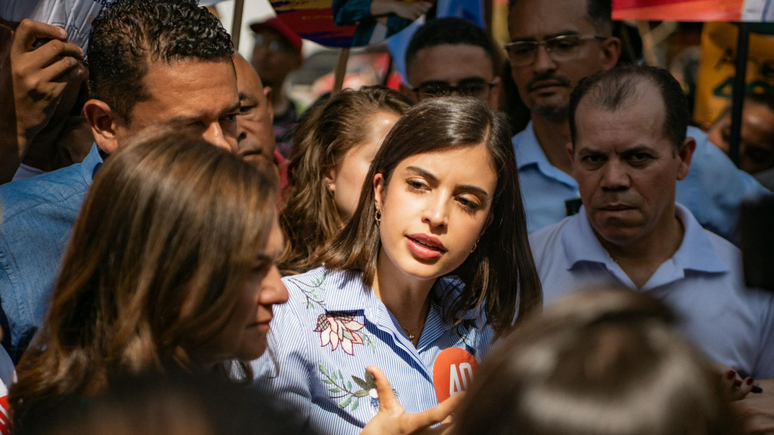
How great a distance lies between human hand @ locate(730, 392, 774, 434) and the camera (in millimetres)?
2314

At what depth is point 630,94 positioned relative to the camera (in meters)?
2.96

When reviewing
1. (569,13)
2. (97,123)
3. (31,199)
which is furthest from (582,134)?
(31,199)

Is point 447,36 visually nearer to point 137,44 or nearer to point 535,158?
point 535,158

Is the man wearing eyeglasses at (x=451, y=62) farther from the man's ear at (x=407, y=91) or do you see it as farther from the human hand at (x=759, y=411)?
the human hand at (x=759, y=411)

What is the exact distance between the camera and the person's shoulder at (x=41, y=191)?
2.08 metres

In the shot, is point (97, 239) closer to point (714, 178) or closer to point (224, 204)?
point (224, 204)

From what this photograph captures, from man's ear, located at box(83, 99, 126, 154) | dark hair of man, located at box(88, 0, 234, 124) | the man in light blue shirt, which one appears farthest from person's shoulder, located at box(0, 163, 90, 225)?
the man in light blue shirt

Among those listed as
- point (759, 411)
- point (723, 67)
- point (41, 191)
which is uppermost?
point (41, 191)

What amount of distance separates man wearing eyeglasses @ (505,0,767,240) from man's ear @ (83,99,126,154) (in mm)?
1871

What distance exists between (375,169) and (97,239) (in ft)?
3.70

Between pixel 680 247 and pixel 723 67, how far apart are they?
2.21m

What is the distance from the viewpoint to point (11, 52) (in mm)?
2295

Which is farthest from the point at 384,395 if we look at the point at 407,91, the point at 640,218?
the point at 407,91

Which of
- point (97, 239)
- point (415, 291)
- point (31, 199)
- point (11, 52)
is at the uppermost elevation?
point (11, 52)
